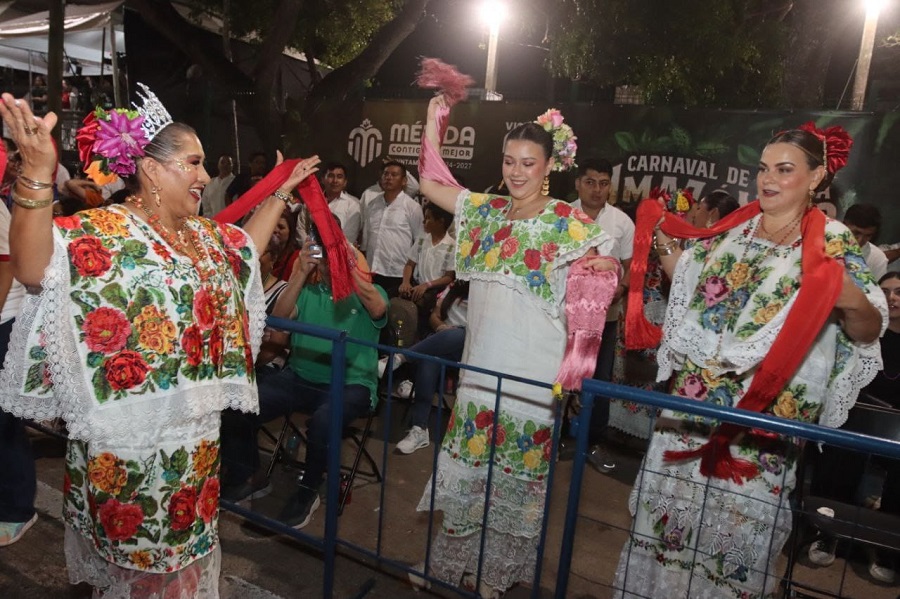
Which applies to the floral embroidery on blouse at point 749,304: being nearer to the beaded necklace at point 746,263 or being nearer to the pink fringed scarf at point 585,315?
the beaded necklace at point 746,263

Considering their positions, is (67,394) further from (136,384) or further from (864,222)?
(864,222)

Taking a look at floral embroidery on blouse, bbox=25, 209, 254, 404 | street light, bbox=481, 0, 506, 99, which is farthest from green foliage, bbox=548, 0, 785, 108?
floral embroidery on blouse, bbox=25, 209, 254, 404

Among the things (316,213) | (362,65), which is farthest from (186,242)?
(362,65)

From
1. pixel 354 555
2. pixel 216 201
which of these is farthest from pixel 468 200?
pixel 216 201

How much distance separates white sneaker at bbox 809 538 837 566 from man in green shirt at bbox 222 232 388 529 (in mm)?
2635

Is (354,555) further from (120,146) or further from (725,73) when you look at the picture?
(725,73)

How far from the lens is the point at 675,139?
A: 7406 millimetres

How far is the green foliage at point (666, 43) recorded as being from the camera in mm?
11875

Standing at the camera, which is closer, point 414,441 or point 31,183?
point 31,183

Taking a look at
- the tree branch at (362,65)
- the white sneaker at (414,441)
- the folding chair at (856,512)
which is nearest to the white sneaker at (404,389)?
the white sneaker at (414,441)

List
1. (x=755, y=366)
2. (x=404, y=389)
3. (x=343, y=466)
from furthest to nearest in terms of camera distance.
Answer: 1. (x=404, y=389)
2. (x=343, y=466)
3. (x=755, y=366)

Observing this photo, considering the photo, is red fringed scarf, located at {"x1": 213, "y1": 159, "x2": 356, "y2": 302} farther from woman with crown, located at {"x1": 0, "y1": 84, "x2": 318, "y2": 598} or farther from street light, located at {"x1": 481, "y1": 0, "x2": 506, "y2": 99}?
street light, located at {"x1": 481, "y1": 0, "x2": 506, "y2": 99}

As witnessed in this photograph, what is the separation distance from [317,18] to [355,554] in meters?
11.7

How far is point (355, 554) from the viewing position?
3.71 metres
